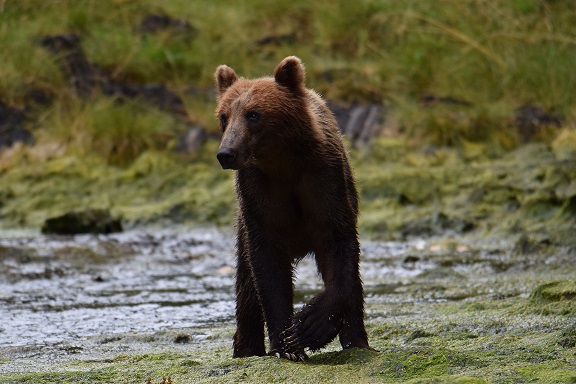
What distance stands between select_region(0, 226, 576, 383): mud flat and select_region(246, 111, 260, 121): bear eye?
1210 mm

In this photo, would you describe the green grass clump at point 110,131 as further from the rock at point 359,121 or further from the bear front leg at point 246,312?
the bear front leg at point 246,312

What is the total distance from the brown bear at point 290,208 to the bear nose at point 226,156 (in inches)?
1.7

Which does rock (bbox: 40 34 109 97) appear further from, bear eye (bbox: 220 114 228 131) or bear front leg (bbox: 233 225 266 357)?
bear eye (bbox: 220 114 228 131)

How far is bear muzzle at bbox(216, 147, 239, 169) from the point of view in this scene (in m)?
4.67

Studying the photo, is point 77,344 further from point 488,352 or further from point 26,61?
point 26,61

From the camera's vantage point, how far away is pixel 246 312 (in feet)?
18.1

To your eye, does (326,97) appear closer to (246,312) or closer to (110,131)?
(110,131)

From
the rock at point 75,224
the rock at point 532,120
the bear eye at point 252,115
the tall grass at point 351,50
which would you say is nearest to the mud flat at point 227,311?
the rock at point 75,224

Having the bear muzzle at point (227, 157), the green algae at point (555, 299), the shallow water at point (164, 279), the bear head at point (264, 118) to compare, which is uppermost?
the bear head at point (264, 118)

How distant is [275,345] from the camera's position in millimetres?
4910

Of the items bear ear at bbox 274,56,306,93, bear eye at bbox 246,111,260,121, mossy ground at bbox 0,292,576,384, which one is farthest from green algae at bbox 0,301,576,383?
bear ear at bbox 274,56,306,93

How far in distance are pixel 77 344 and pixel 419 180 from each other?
7.24 metres

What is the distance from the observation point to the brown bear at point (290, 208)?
482 cm

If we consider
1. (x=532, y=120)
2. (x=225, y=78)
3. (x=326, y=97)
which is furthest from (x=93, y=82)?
(x=225, y=78)
